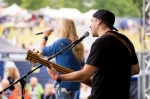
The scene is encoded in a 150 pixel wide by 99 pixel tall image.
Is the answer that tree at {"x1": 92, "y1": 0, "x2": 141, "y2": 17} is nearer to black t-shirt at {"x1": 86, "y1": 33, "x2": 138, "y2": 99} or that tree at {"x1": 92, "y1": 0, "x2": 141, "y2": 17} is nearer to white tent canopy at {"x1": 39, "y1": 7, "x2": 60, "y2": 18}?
white tent canopy at {"x1": 39, "y1": 7, "x2": 60, "y2": 18}

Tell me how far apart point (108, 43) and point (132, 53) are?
0.27 meters

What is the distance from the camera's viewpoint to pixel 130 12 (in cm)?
518

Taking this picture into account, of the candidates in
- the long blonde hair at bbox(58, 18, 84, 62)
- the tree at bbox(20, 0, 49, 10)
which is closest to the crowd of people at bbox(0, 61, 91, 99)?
the tree at bbox(20, 0, 49, 10)

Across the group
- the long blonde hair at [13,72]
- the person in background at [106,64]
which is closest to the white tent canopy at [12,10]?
the long blonde hair at [13,72]

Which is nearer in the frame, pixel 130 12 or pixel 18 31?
pixel 18 31

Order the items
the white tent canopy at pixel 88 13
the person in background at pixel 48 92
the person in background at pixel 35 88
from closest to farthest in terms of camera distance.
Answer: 1. the person in background at pixel 35 88
2. the person in background at pixel 48 92
3. the white tent canopy at pixel 88 13

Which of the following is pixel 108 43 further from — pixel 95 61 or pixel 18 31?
pixel 18 31

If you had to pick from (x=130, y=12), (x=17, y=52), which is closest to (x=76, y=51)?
(x=17, y=52)

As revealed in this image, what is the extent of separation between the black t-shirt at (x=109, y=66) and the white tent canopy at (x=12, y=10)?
284cm

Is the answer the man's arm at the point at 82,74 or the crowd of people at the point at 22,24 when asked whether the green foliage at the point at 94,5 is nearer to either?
the crowd of people at the point at 22,24

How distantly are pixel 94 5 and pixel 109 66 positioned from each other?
302 cm

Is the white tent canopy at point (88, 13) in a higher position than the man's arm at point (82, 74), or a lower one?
higher

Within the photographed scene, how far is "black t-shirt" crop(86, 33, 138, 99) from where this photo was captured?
6.81ft

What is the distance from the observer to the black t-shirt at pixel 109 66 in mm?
2074
